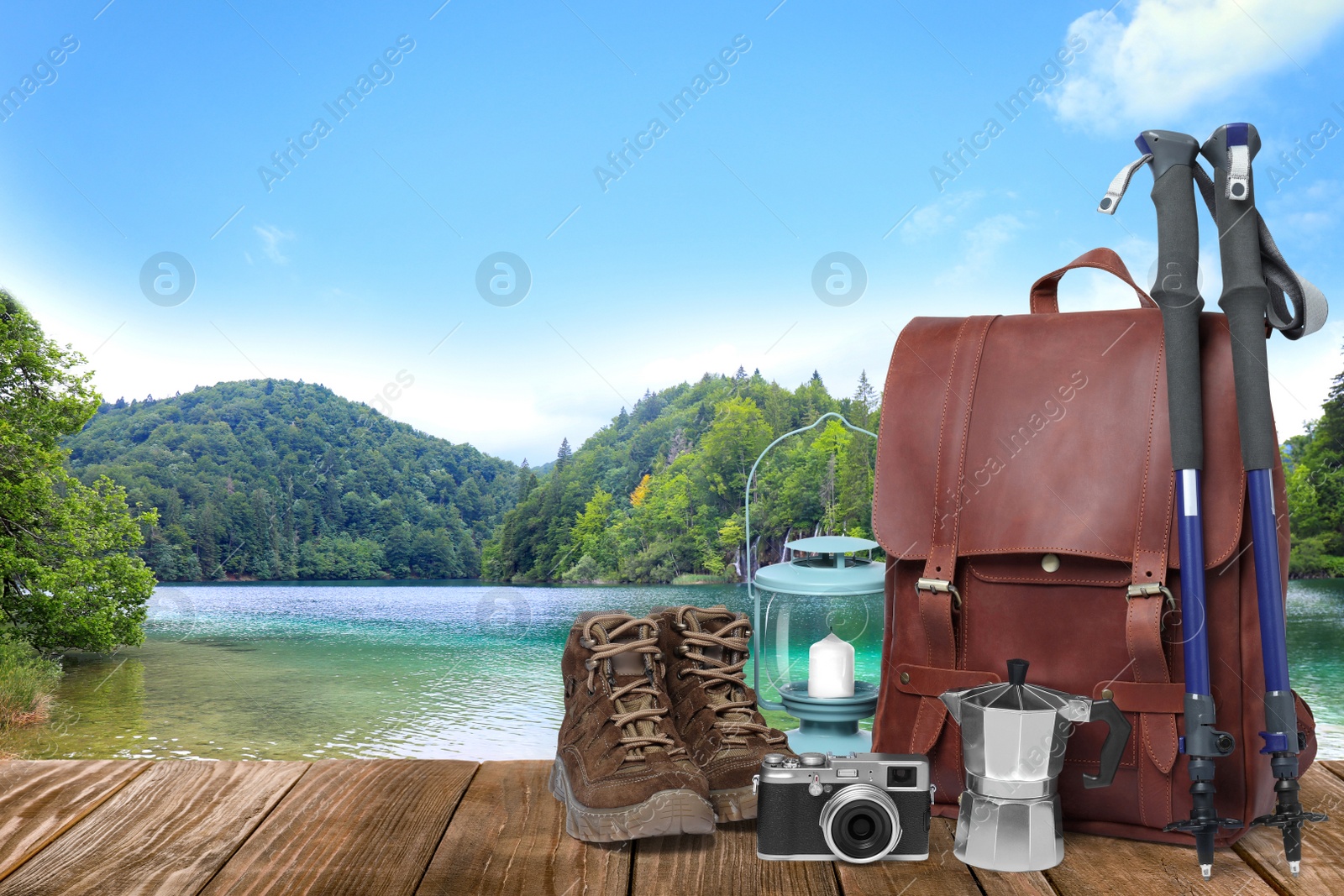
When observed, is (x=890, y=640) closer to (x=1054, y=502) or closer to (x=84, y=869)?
(x=1054, y=502)

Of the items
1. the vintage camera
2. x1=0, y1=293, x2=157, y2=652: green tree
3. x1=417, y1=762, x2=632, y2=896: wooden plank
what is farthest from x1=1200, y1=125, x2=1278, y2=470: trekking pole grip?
x1=0, y1=293, x2=157, y2=652: green tree

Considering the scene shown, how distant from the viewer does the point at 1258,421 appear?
124 centimetres

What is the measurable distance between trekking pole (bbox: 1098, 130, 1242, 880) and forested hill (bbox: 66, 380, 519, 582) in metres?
36.2

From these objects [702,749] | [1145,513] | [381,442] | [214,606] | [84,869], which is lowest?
[214,606]

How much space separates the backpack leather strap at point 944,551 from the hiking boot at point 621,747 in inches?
15.9

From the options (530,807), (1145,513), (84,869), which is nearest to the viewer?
(84,869)

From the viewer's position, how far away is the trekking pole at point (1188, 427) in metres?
1.23

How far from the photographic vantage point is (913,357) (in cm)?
157

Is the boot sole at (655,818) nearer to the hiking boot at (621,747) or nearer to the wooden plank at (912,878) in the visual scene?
the hiking boot at (621,747)

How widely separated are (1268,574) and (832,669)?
0.75 m

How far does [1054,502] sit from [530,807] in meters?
0.94

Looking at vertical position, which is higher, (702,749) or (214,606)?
(702,749)

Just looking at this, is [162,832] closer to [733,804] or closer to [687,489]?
[733,804]

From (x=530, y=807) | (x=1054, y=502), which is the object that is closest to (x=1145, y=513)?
(x=1054, y=502)
